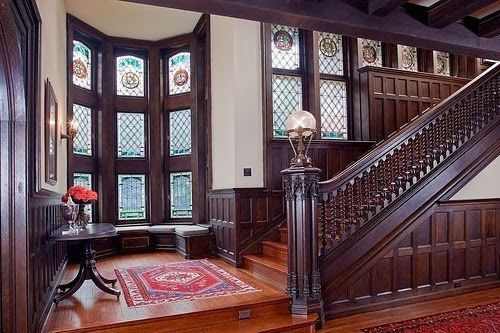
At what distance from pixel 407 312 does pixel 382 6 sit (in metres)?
3.16

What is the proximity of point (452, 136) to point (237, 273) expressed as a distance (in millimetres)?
3129

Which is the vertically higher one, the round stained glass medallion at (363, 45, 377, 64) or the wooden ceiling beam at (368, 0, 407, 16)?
the round stained glass medallion at (363, 45, 377, 64)

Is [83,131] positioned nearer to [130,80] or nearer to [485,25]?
[130,80]

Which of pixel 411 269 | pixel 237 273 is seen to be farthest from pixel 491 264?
pixel 237 273

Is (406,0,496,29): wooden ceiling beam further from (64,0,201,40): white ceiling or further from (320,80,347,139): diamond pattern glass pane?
(64,0,201,40): white ceiling

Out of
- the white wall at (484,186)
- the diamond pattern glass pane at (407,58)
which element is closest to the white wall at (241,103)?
the white wall at (484,186)

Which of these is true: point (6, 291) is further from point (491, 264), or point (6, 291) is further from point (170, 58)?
point (170, 58)

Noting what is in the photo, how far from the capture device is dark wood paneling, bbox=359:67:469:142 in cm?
659

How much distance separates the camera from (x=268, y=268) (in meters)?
4.73

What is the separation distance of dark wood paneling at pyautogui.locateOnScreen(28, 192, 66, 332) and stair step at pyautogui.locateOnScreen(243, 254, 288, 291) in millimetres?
2241

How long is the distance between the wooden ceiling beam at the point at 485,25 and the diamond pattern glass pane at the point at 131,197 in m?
6.00

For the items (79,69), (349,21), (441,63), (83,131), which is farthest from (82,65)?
(441,63)

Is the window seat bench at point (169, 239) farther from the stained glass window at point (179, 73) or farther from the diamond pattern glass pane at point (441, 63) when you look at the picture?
the diamond pattern glass pane at point (441, 63)

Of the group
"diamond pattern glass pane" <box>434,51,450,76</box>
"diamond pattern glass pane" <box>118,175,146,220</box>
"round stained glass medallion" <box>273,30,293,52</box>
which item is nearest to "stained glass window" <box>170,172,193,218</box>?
"diamond pattern glass pane" <box>118,175,146,220</box>
